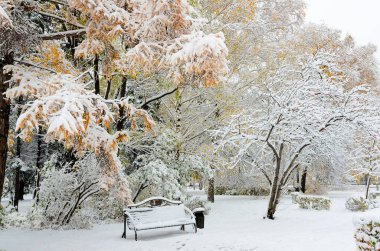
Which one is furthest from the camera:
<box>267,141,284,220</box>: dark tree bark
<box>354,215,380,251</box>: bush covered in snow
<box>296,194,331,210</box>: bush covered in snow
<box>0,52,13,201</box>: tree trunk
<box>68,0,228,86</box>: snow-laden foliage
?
<box>296,194,331,210</box>: bush covered in snow

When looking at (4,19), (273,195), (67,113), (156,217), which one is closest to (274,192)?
(273,195)

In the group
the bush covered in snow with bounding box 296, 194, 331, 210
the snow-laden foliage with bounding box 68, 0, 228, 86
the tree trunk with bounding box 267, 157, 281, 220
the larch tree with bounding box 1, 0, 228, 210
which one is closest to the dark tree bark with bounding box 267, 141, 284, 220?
the tree trunk with bounding box 267, 157, 281, 220

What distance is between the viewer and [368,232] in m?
4.96

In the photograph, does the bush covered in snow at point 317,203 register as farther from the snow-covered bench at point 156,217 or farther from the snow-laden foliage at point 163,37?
the snow-laden foliage at point 163,37

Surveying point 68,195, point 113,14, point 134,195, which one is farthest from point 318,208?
point 113,14

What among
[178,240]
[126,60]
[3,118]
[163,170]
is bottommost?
[178,240]

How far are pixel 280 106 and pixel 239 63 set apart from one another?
2.98m

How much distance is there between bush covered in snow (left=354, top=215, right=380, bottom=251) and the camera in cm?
487

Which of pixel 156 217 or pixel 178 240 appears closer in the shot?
pixel 178 240

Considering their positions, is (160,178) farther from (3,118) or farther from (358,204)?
(358,204)

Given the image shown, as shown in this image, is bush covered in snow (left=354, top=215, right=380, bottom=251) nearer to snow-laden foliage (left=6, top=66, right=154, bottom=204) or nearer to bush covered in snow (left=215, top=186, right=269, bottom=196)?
snow-laden foliage (left=6, top=66, right=154, bottom=204)

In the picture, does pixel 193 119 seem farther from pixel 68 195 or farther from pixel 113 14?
pixel 113 14

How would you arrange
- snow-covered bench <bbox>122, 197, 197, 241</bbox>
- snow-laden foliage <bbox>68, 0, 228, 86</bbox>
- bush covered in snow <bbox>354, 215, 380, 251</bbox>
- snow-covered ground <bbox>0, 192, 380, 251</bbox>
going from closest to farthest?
1. bush covered in snow <bbox>354, 215, 380, 251</bbox>
2. snow-laden foliage <bbox>68, 0, 228, 86</bbox>
3. snow-covered ground <bbox>0, 192, 380, 251</bbox>
4. snow-covered bench <bbox>122, 197, 197, 241</bbox>

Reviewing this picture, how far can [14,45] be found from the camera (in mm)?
6012
